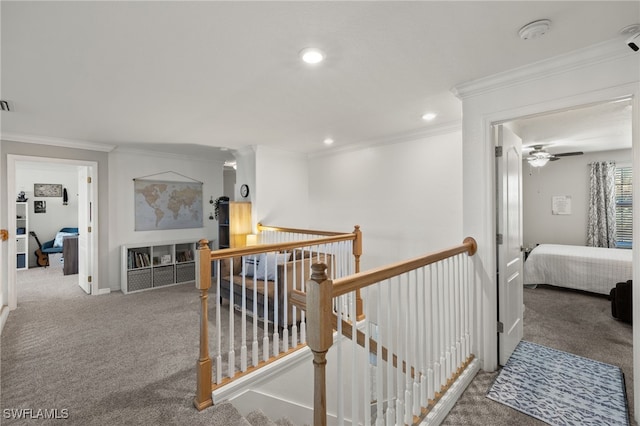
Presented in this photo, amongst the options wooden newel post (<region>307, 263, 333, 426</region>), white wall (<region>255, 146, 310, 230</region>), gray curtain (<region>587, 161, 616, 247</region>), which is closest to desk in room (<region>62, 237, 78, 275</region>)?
white wall (<region>255, 146, 310, 230</region>)

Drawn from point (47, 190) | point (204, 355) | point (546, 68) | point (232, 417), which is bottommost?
point (232, 417)

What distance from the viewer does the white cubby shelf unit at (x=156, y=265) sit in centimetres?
468

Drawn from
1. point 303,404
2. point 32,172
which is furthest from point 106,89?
point 32,172

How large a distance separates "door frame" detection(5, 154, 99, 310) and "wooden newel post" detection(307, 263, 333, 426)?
4817mm

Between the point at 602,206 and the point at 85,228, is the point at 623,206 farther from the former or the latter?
the point at 85,228

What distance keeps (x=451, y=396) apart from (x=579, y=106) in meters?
2.15

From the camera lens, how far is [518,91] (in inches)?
87.6

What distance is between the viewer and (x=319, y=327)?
1117mm

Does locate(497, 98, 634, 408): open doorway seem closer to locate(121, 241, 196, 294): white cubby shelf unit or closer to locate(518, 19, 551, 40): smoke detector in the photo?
locate(518, 19, 551, 40): smoke detector

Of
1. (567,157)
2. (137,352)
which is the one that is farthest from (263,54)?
(567,157)

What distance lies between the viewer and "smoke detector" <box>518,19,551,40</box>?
1.62 meters

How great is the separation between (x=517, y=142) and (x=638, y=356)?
186cm

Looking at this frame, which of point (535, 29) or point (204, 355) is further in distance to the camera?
point (204, 355)

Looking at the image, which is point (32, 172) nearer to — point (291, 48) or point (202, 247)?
point (202, 247)
